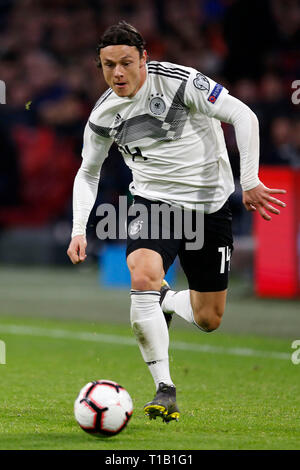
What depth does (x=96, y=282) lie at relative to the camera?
14.9m

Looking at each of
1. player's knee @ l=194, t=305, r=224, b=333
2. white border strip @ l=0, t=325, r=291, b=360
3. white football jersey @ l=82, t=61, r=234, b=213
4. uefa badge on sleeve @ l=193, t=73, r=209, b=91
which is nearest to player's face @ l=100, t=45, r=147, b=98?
white football jersey @ l=82, t=61, r=234, b=213

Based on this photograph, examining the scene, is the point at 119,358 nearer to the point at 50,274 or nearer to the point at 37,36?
the point at 50,274

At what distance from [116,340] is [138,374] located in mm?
2107

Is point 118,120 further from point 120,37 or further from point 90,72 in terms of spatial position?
point 90,72

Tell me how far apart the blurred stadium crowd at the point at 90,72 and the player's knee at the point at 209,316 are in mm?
9275

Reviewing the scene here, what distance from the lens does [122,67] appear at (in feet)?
16.2

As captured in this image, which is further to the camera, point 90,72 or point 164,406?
point 90,72

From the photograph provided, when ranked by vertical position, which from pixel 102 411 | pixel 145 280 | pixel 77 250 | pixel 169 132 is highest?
pixel 169 132

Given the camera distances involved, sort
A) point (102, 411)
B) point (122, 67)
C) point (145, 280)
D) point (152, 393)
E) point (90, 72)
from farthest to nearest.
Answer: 1. point (90, 72)
2. point (152, 393)
3. point (122, 67)
4. point (145, 280)
5. point (102, 411)

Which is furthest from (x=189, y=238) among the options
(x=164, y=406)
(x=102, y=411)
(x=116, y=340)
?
(x=116, y=340)

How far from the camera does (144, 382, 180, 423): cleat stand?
471cm

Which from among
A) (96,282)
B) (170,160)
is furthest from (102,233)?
(170,160)

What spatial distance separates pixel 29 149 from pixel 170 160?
41.3ft

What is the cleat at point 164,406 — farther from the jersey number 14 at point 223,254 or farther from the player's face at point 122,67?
the player's face at point 122,67
